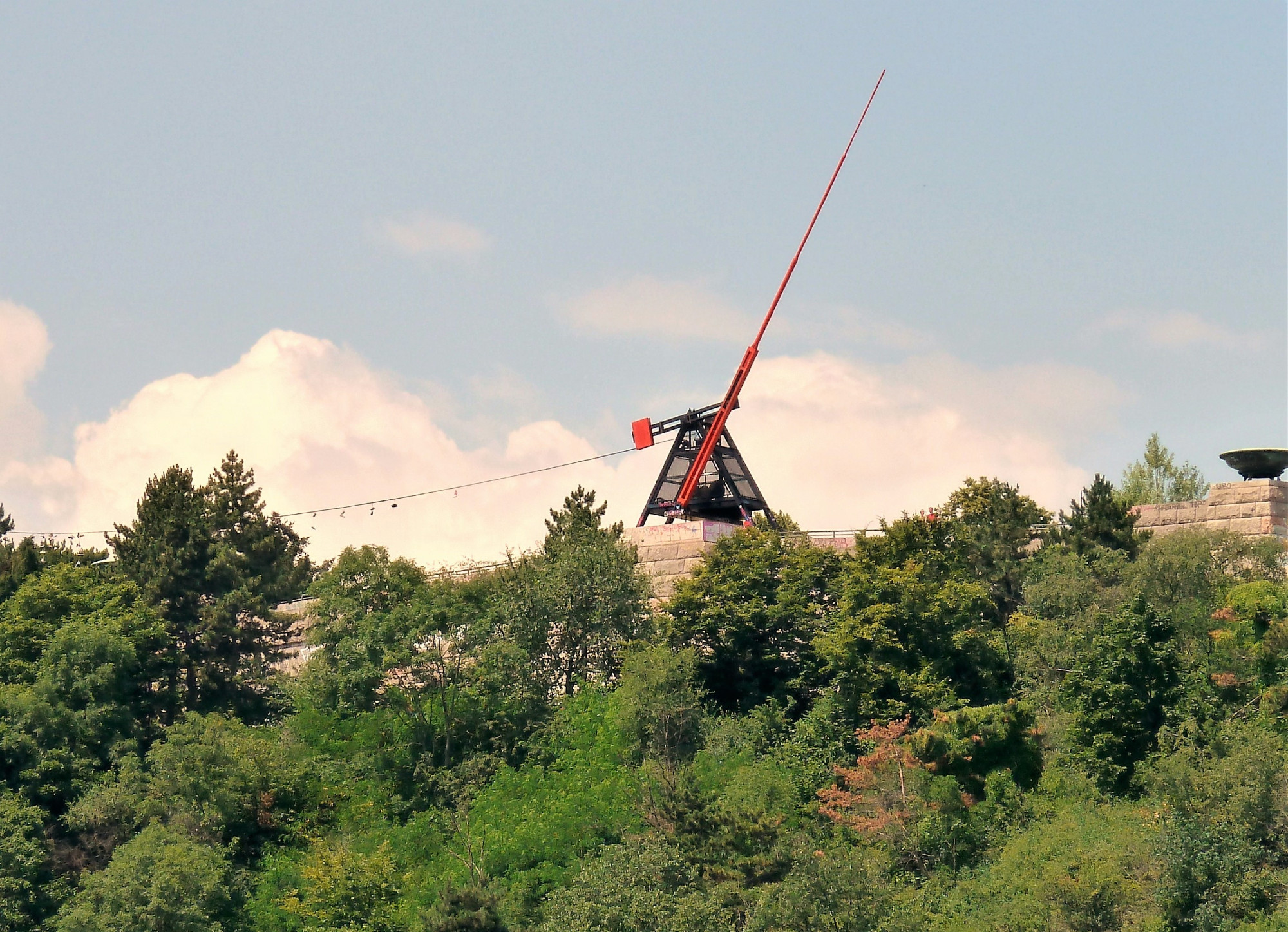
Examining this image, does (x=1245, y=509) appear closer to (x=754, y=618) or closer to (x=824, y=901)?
(x=754, y=618)

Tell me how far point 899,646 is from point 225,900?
49.1 feet

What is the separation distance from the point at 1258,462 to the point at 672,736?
15.9 metres

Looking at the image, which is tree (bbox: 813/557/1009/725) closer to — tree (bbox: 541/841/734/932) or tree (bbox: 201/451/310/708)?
tree (bbox: 541/841/734/932)

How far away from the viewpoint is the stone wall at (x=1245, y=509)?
39750 millimetres

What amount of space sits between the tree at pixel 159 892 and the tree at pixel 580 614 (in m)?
8.51

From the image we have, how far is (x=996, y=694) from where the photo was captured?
3575 centimetres

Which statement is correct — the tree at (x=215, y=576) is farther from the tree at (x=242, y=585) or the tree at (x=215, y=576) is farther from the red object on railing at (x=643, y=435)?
the red object on railing at (x=643, y=435)

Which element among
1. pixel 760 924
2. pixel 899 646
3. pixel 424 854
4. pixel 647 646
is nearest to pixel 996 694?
pixel 899 646

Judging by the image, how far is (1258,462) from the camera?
40.1 meters

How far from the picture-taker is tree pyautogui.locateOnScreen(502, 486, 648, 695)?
127 feet

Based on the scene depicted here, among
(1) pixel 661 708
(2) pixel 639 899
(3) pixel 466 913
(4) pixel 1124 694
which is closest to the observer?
(2) pixel 639 899

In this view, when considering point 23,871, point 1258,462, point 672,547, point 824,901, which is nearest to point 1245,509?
point 1258,462

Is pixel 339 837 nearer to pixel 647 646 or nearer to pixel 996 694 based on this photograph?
pixel 647 646

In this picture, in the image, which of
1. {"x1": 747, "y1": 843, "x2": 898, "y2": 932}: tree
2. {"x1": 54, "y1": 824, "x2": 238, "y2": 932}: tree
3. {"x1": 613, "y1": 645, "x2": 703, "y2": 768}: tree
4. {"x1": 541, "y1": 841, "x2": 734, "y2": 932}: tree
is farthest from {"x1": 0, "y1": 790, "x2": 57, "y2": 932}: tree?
{"x1": 747, "y1": 843, "x2": 898, "y2": 932}: tree
